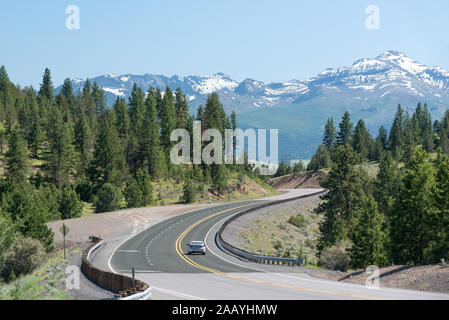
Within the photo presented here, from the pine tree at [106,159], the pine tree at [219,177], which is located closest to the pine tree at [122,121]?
the pine tree at [106,159]

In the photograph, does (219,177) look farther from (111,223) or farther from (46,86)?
A: (46,86)

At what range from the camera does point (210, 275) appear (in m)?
29.0

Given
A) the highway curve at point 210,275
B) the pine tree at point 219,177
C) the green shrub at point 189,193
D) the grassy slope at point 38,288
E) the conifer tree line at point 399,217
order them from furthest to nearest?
the pine tree at point 219,177 < the green shrub at point 189,193 < the conifer tree line at point 399,217 < the highway curve at point 210,275 < the grassy slope at point 38,288

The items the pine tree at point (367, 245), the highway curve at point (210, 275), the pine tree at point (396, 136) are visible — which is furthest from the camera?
the pine tree at point (396, 136)

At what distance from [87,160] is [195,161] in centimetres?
2341

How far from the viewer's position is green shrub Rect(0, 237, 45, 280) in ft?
134

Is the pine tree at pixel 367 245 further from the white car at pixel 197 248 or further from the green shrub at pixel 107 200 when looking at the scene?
the green shrub at pixel 107 200

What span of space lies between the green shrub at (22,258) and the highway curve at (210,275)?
21.3 feet

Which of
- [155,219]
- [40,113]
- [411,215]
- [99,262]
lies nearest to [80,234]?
[155,219]

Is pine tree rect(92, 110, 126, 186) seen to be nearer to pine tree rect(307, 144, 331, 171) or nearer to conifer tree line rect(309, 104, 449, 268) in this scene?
conifer tree line rect(309, 104, 449, 268)

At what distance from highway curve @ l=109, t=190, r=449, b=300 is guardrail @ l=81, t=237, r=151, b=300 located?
993mm

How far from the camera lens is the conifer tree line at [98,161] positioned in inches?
2945

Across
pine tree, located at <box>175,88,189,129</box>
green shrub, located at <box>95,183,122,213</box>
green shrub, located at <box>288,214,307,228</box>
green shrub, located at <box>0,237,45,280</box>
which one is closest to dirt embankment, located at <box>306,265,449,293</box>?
green shrub, located at <box>0,237,45,280</box>

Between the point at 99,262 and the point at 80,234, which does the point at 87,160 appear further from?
the point at 99,262
